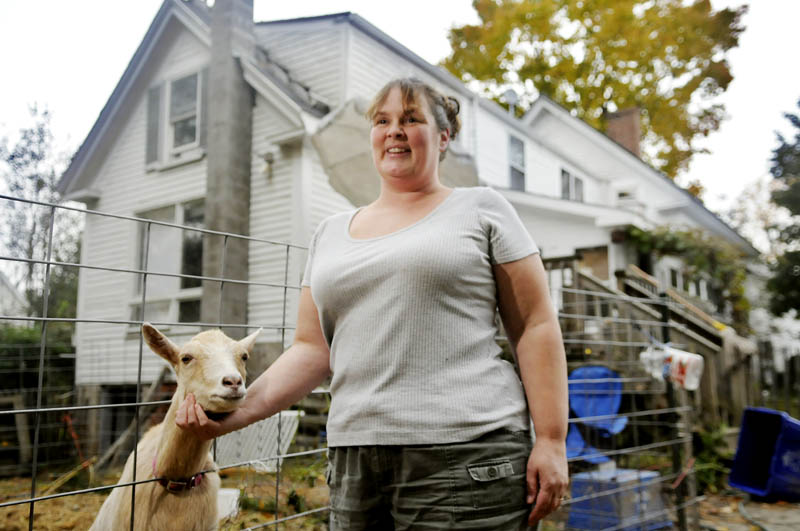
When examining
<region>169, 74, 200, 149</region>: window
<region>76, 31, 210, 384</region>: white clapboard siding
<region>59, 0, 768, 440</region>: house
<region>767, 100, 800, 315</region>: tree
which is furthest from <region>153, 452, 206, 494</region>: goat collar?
<region>767, 100, 800, 315</region>: tree

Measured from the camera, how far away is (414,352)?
4.48 feet

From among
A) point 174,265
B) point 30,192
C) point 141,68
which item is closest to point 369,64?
point 141,68

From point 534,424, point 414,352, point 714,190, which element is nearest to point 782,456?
point 534,424

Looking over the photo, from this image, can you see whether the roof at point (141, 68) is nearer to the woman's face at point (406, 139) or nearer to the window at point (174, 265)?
the window at point (174, 265)

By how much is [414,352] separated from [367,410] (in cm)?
16

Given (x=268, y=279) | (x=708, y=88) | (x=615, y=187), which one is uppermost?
(x=708, y=88)

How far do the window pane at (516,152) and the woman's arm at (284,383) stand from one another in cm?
Result: 1228

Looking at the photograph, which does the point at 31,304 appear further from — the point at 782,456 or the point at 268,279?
the point at 782,456

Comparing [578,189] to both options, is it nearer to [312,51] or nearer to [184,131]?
[312,51]

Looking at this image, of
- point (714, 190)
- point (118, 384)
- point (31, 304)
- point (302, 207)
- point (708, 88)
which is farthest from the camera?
point (714, 190)

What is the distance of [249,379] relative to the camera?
216 cm

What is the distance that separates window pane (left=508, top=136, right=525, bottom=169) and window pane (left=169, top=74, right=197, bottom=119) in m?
6.72

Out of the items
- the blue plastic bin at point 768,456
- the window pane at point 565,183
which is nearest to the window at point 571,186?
the window pane at point 565,183

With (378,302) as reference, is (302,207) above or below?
above
